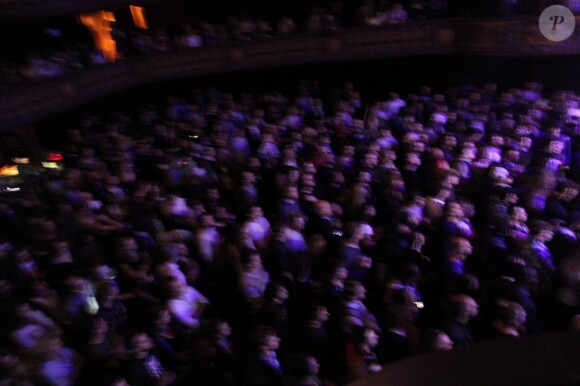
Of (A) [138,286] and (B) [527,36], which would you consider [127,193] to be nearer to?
(A) [138,286]

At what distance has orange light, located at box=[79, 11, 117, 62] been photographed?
1473 centimetres

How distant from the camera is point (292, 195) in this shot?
252 inches

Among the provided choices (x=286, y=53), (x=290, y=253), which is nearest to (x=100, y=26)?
(x=286, y=53)

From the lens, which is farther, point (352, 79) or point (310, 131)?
point (352, 79)

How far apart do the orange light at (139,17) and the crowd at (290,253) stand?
783 cm

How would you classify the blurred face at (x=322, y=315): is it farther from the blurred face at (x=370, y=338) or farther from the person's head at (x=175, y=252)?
the person's head at (x=175, y=252)

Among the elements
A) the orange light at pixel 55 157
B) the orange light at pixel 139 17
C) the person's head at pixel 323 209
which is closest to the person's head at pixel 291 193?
the person's head at pixel 323 209

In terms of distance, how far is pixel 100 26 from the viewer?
14875 mm

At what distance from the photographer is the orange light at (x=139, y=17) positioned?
15406mm

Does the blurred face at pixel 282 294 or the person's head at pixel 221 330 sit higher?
the blurred face at pixel 282 294

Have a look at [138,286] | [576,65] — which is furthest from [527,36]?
[138,286]

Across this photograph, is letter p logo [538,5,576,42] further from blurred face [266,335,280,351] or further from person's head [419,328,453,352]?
blurred face [266,335,280,351]

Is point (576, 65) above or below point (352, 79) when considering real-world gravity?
above

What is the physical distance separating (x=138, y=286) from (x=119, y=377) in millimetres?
1379
